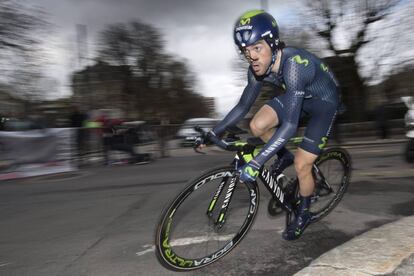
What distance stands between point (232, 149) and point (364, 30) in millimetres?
21672

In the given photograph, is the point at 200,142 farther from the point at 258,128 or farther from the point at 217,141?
the point at 258,128

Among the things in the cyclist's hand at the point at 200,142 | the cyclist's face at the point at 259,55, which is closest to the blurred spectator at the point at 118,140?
the cyclist's hand at the point at 200,142

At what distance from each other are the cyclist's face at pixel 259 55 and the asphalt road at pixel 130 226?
1212 millimetres

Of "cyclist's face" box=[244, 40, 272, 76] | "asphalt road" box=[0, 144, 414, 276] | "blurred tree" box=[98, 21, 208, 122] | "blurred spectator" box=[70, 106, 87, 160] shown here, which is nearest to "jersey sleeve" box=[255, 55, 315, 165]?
"cyclist's face" box=[244, 40, 272, 76]

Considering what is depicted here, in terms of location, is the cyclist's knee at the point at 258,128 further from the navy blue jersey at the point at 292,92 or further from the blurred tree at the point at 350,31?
the blurred tree at the point at 350,31

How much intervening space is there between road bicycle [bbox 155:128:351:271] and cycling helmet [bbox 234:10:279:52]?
0.78m

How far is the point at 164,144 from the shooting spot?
13.8m

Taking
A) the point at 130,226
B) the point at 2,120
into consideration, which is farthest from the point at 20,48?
the point at 130,226

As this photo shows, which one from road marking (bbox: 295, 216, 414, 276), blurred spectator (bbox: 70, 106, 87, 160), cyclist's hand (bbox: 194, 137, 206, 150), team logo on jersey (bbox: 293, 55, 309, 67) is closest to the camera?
road marking (bbox: 295, 216, 414, 276)

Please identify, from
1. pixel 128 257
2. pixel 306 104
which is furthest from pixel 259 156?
pixel 128 257

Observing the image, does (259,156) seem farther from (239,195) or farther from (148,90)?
(148,90)

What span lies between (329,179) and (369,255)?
1.41 m

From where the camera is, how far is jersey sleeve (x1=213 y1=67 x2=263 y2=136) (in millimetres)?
3660

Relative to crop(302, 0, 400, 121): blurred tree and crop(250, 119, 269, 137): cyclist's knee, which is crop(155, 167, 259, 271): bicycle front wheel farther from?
crop(302, 0, 400, 121): blurred tree
